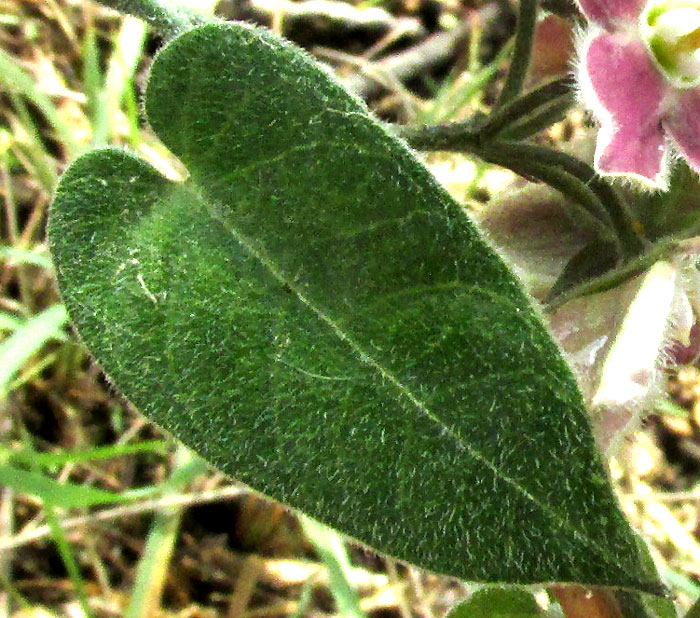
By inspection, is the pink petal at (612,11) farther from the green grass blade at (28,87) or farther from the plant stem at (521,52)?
the green grass blade at (28,87)

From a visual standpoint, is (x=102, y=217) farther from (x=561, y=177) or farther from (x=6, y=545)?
(x=6, y=545)

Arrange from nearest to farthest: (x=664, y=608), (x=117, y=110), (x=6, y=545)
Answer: (x=664, y=608)
(x=6, y=545)
(x=117, y=110)

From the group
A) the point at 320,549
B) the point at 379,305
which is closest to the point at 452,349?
the point at 379,305

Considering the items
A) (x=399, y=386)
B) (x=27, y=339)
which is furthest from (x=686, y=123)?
(x=27, y=339)

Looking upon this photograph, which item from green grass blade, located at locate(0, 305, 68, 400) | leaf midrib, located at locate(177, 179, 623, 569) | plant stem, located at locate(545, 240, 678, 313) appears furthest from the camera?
green grass blade, located at locate(0, 305, 68, 400)

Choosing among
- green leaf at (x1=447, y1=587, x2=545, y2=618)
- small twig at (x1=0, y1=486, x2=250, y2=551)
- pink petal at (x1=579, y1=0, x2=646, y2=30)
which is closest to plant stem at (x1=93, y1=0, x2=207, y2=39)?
pink petal at (x1=579, y1=0, x2=646, y2=30)

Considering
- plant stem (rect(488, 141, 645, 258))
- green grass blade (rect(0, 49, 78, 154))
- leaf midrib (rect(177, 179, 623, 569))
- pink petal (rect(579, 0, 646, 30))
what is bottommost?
leaf midrib (rect(177, 179, 623, 569))

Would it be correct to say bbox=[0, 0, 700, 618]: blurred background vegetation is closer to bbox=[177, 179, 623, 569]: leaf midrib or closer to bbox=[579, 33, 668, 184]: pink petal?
bbox=[579, 33, 668, 184]: pink petal
